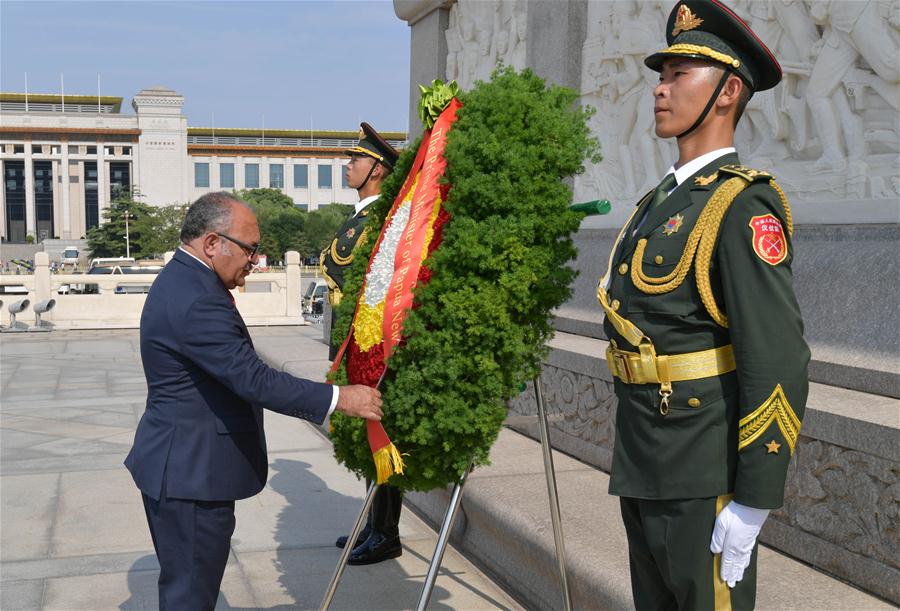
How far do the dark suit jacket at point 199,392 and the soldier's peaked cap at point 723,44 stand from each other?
4.64ft

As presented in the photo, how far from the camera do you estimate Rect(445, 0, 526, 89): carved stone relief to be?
706 centimetres

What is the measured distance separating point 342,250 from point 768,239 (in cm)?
273

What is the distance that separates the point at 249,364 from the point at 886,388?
2390mm

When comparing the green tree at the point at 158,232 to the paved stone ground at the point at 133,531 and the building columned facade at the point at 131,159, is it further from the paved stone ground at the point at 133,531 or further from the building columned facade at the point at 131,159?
the paved stone ground at the point at 133,531

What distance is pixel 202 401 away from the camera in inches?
103

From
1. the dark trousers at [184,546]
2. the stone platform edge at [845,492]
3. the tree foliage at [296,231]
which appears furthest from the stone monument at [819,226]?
the tree foliage at [296,231]

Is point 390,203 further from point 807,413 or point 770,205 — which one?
point 807,413

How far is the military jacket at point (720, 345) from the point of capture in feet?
6.23

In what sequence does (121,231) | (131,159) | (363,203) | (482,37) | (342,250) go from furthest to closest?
(131,159) < (121,231) < (482,37) < (363,203) < (342,250)

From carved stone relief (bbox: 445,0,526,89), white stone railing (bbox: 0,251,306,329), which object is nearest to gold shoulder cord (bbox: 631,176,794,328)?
carved stone relief (bbox: 445,0,526,89)

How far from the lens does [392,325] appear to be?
2.60m

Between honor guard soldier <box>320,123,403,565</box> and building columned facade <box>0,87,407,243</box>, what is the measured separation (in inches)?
3209

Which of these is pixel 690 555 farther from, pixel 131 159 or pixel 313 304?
pixel 131 159

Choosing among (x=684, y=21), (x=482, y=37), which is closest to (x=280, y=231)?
(x=482, y=37)
